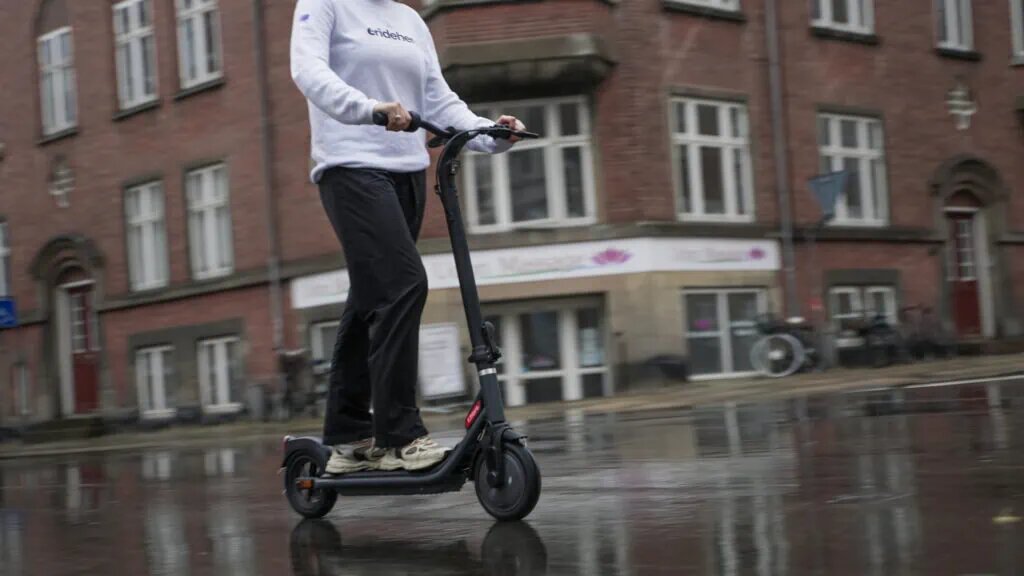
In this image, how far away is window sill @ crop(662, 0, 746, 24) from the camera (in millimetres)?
20770

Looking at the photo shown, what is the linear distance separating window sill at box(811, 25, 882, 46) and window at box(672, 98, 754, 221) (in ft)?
7.46

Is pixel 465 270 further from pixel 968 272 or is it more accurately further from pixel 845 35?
pixel 968 272

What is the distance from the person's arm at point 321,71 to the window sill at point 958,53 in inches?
865

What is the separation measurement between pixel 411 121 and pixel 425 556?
4.82 feet

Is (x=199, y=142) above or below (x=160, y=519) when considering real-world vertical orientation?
above

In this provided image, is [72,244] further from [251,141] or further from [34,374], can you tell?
[251,141]

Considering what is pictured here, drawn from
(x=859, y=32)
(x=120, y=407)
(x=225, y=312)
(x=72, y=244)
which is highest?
(x=859, y=32)

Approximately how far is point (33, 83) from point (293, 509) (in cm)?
2467

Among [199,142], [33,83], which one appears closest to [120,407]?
[199,142]

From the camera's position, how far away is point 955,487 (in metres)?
4.39

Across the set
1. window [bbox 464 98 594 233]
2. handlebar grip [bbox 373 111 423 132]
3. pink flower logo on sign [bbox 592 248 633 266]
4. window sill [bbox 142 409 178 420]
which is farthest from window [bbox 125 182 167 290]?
handlebar grip [bbox 373 111 423 132]

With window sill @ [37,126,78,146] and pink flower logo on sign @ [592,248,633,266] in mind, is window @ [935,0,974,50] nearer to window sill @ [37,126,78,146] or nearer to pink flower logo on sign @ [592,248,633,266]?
pink flower logo on sign @ [592,248,633,266]

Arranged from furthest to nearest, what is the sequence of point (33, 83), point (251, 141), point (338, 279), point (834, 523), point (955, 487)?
point (33, 83), point (251, 141), point (338, 279), point (955, 487), point (834, 523)

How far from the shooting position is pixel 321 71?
4.79 m
